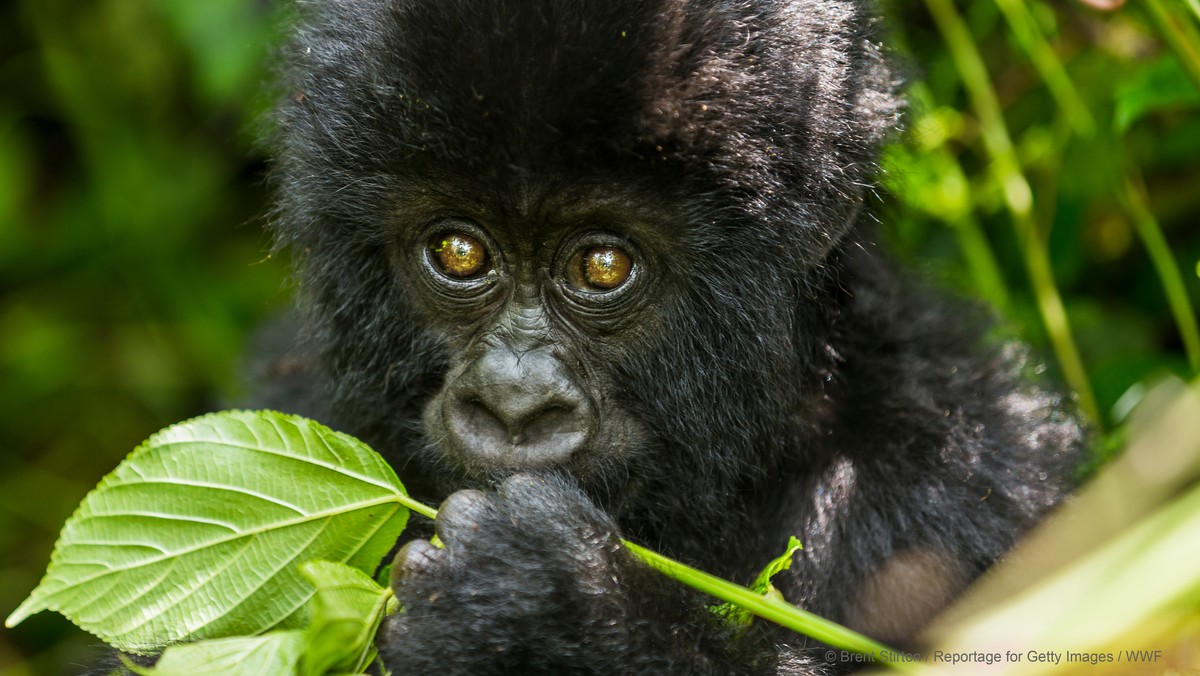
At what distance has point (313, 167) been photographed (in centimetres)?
272

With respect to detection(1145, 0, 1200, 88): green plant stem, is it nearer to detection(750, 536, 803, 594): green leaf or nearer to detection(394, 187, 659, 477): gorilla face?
detection(394, 187, 659, 477): gorilla face

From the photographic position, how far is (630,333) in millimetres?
2656

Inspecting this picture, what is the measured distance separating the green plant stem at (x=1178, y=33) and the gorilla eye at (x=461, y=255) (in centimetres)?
171

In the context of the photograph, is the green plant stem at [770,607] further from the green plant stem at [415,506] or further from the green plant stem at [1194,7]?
the green plant stem at [1194,7]

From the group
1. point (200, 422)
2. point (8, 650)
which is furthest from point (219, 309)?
point (200, 422)

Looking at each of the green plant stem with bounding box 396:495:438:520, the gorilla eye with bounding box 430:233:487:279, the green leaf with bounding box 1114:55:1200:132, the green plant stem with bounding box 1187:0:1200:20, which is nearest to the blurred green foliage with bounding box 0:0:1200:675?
the green leaf with bounding box 1114:55:1200:132

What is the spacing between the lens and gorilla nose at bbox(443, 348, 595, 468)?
8.17 feet

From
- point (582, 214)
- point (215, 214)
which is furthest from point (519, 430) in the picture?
point (215, 214)

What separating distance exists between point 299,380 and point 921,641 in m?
2.12

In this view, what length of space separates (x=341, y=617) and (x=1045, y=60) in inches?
121

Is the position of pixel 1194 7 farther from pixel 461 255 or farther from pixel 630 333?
pixel 461 255

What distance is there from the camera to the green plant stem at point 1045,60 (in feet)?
12.8

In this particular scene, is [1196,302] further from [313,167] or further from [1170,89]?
[313,167]

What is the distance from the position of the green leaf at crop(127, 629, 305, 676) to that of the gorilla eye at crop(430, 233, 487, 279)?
93 centimetres
